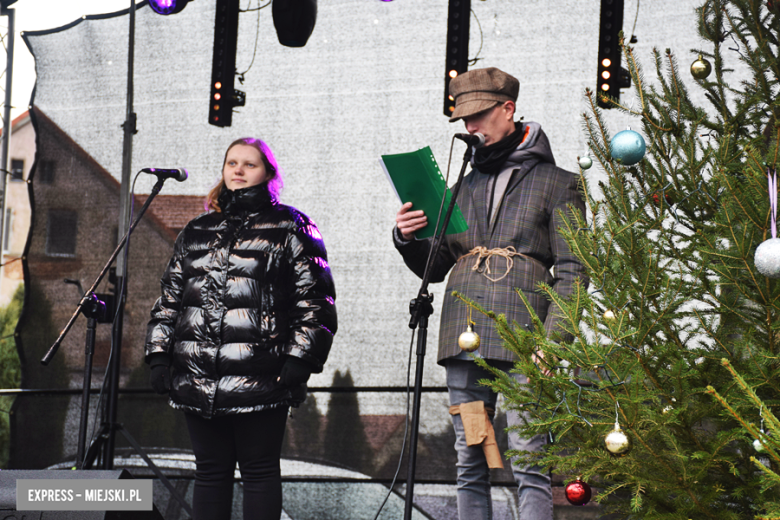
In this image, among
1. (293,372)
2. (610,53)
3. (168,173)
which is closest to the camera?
(293,372)

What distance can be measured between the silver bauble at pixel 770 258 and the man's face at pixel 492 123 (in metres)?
1.05

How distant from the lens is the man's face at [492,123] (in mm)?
1996

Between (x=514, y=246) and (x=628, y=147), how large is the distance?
2.03ft

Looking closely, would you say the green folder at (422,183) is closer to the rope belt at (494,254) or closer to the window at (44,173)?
the rope belt at (494,254)

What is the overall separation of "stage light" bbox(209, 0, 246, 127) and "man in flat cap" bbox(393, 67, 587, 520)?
1.89 m

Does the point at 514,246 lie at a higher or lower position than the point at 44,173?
lower

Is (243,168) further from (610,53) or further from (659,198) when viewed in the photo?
(610,53)

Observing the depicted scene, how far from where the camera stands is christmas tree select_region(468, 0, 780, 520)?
47.3 inches

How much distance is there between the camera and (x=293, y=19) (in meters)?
3.43

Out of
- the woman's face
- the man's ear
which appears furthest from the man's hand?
the woman's face

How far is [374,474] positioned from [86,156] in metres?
2.31

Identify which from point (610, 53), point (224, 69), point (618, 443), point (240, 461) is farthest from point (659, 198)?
point (224, 69)

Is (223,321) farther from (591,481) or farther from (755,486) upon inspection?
(755,486)

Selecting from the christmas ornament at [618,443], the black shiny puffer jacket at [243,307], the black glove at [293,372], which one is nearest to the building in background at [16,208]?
the black shiny puffer jacket at [243,307]
